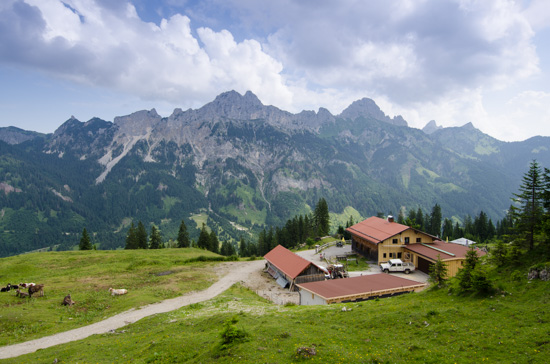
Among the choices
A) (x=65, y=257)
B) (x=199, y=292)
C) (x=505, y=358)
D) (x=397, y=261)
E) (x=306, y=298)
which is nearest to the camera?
(x=505, y=358)

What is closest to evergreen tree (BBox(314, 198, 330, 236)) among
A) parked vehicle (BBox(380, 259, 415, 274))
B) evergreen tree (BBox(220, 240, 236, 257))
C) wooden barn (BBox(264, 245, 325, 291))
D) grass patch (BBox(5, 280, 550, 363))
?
evergreen tree (BBox(220, 240, 236, 257))

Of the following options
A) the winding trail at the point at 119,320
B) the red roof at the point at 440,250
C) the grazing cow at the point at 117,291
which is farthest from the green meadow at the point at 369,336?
the red roof at the point at 440,250

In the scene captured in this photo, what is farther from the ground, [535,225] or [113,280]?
[535,225]

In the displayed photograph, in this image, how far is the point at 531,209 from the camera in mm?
25750

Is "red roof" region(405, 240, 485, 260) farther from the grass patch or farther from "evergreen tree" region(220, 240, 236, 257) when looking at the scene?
"evergreen tree" region(220, 240, 236, 257)

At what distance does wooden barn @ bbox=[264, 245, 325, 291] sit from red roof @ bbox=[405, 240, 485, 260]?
20767 millimetres

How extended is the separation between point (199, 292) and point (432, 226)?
4744 inches

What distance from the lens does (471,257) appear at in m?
23.2

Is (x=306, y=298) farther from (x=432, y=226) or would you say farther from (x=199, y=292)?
(x=432, y=226)

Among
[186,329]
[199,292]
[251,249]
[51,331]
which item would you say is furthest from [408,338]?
[251,249]

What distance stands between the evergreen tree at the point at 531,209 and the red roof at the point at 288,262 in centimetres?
3233

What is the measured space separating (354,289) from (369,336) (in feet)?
68.3

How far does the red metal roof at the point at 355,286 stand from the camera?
121 ft

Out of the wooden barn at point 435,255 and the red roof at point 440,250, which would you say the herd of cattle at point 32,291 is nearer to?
the wooden barn at point 435,255
